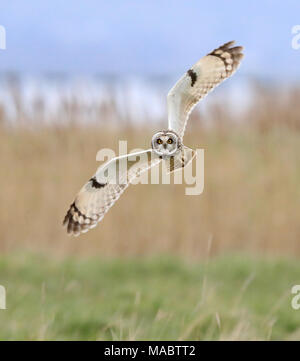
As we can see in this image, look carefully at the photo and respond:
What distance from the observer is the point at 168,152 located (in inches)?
96.1

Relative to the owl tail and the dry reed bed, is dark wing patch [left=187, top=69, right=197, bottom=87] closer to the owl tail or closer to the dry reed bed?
the owl tail

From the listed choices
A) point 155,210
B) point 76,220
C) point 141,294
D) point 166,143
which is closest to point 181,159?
point 166,143

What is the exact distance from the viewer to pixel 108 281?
8047mm

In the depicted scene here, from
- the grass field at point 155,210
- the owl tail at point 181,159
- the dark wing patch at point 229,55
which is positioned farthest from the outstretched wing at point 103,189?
the grass field at point 155,210

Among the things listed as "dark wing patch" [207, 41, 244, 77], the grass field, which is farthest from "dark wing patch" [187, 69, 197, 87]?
the grass field

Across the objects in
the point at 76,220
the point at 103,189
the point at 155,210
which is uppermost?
the point at 103,189

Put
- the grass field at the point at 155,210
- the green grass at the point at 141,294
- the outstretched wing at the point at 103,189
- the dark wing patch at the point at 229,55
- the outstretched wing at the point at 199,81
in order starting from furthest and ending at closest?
the grass field at the point at 155,210 → the green grass at the point at 141,294 → the dark wing patch at the point at 229,55 → the outstretched wing at the point at 103,189 → the outstretched wing at the point at 199,81

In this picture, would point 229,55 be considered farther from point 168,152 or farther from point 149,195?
point 149,195

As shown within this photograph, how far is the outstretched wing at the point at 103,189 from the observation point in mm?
2916

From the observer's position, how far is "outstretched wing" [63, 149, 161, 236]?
292 cm

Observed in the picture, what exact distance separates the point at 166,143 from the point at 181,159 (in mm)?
104

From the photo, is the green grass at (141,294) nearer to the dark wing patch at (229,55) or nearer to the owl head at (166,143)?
the dark wing patch at (229,55)

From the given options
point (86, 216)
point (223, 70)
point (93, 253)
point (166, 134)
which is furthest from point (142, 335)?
point (93, 253)
